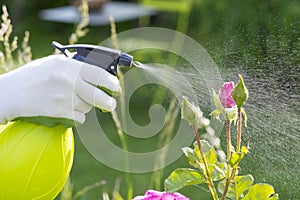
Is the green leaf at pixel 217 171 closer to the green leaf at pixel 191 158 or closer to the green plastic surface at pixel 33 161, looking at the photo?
the green leaf at pixel 191 158

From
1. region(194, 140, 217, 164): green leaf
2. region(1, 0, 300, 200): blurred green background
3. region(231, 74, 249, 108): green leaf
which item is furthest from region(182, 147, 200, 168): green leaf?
region(1, 0, 300, 200): blurred green background

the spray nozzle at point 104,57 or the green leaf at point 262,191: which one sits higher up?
the spray nozzle at point 104,57

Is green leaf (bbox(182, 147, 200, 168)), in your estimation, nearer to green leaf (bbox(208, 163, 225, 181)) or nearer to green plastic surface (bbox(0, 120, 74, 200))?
green leaf (bbox(208, 163, 225, 181))

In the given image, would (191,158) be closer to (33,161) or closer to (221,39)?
(33,161)

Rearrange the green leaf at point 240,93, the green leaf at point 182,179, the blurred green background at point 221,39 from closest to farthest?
the green leaf at point 240,93 < the green leaf at point 182,179 < the blurred green background at point 221,39

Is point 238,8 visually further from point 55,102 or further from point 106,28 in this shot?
point 55,102

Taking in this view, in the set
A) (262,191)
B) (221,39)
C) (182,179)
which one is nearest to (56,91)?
(182,179)

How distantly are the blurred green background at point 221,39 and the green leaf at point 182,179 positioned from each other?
213 mm

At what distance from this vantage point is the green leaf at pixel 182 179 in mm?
1017

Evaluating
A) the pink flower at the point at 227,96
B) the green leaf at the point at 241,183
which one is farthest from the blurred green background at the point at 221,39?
the pink flower at the point at 227,96

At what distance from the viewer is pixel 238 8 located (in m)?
3.64

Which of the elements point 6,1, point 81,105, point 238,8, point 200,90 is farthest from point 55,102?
point 6,1

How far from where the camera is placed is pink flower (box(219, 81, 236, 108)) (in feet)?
3.11

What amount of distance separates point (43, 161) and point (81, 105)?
11cm
